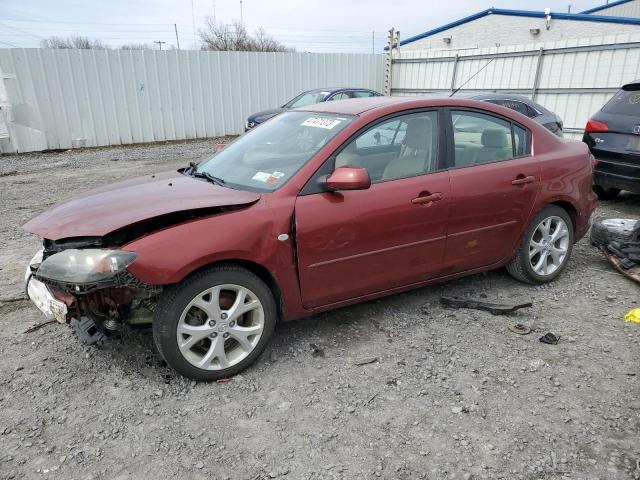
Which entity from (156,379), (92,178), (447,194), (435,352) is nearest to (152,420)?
(156,379)

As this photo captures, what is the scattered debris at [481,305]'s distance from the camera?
379 centimetres

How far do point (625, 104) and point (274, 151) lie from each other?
16.4 feet

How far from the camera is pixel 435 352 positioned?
3.28 m

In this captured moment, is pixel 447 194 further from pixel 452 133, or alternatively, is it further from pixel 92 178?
pixel 92 178

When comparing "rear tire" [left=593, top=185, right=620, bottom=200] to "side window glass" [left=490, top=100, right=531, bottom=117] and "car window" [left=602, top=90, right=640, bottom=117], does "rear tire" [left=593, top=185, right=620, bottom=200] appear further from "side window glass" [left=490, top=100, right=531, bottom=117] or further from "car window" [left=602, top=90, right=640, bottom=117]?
"side window glass" [left=490, top=100, right=531, bottom=117]

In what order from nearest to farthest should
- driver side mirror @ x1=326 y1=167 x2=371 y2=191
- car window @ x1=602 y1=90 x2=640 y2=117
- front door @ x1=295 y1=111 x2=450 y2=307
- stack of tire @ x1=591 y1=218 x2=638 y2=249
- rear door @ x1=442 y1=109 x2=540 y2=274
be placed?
1. driver side mirror @ x1=326 y1=167 x2=371 y2=191
2. front door @ x1=295 y1=111 x2=450 y2=307
3. rear door @ x1=442 y1=109 x2=540 y2=274
4. stack of tire @ x1=591 y1=218 x2=638 y2=249
5. car window @ x1=602 y1=90 x2=640 y2=117

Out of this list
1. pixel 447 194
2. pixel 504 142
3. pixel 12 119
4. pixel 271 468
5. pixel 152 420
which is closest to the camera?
pixel 271 468

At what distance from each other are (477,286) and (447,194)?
1.21m

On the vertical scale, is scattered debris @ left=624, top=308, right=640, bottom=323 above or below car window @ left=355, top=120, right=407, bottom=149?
below

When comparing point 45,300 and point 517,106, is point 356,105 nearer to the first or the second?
point 45,300

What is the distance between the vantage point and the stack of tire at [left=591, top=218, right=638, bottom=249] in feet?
15.4

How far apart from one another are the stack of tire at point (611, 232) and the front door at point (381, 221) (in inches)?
88.4

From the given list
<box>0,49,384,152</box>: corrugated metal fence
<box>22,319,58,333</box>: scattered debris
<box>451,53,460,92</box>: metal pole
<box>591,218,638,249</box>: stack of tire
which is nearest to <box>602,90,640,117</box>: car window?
<box>591,218,638,249</box>: stack of tire

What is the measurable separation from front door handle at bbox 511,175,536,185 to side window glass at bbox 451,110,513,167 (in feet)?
0.61
